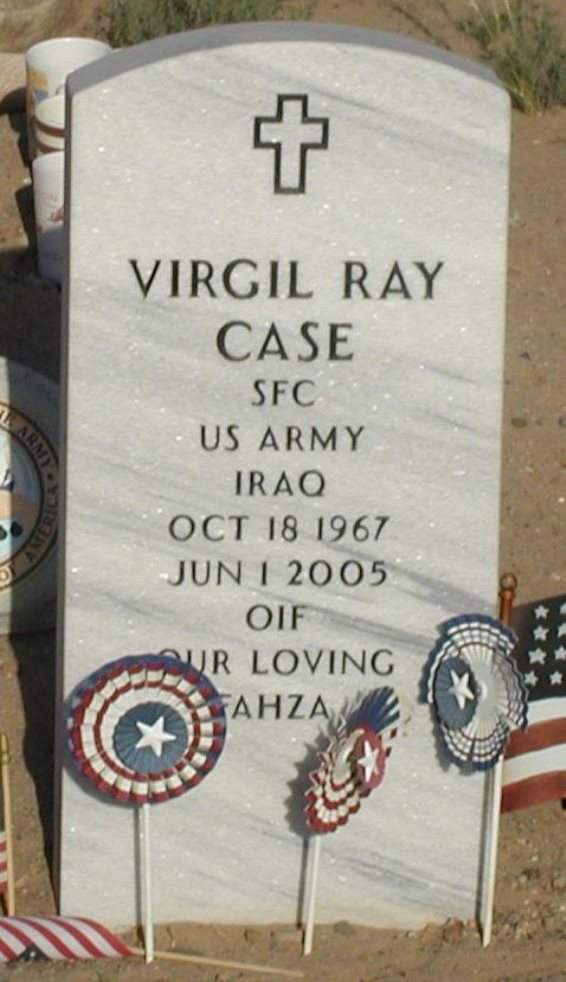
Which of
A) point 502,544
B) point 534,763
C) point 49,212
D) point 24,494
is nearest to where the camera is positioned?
point 534,763

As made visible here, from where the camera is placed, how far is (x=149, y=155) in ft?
17.7

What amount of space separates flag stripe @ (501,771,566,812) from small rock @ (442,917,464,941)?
12.9 inches

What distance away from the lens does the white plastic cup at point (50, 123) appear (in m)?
8.99

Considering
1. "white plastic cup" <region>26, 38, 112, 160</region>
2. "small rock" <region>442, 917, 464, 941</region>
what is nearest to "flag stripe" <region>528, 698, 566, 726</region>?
"small rock" <region>442, 917, 464, 941</region>

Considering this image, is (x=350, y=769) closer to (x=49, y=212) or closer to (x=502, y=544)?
(x=502, y=544)

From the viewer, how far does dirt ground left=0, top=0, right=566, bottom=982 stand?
19.2 feet

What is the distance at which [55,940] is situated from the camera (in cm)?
575

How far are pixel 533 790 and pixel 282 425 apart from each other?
1.26m

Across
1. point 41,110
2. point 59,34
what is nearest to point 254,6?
point 59,34

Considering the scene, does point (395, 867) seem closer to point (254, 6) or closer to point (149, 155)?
point (149, 155)

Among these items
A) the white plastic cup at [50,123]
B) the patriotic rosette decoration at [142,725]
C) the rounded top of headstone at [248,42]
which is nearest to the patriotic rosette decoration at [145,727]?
the patriotic rosette decoration at [142,725]

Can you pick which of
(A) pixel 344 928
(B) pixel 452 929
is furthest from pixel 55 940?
(B) pixel 452 929

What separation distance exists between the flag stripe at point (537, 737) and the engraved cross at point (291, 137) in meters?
1.59

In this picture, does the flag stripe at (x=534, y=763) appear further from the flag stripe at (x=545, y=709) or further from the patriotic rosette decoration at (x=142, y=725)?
the patriotic rosette decoration at (x=142, y=725)
